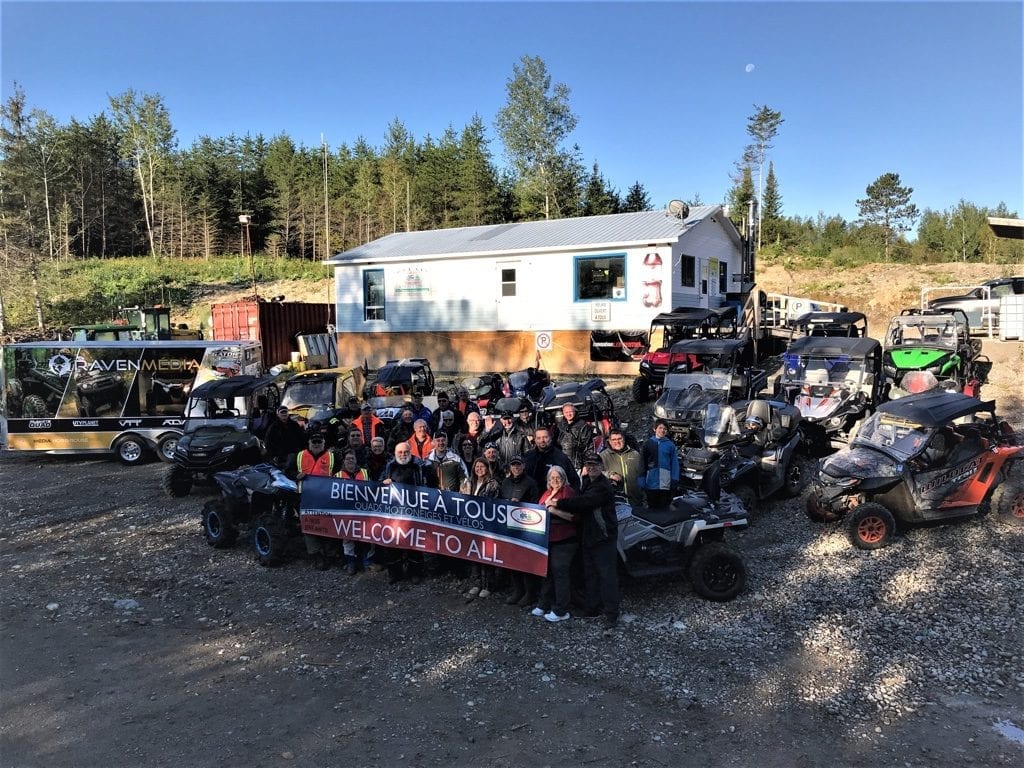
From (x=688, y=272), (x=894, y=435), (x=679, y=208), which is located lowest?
(x=894, y=435)

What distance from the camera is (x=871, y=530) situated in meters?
7.68

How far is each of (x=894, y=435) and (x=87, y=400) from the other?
1485 cm

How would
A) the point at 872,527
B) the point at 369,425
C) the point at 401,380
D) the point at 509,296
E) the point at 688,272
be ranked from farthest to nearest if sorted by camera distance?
the point at 509,296 → the point at 688,272 → the point at 401,380 → the point at 369,425 → the point at 872,527

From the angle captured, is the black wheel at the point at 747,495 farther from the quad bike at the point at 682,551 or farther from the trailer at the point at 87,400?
the trailer at the point at 87,400

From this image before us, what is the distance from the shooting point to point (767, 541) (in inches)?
326

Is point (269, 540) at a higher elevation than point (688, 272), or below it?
below

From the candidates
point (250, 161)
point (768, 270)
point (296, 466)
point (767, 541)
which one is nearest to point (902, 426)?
point (767, 541)

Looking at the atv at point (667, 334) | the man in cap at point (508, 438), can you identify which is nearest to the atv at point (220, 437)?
the man in cap at point (508, 438)

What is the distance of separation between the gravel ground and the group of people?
0.91 feet

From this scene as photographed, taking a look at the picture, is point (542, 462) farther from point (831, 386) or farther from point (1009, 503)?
point (831, 386)

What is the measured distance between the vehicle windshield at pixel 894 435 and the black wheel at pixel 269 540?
23.6 ft

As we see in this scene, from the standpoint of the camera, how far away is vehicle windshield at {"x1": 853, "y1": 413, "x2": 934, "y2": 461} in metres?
7.89

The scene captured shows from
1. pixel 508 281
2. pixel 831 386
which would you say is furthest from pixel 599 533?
pixel 508 281

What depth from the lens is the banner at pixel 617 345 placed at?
806 inches
